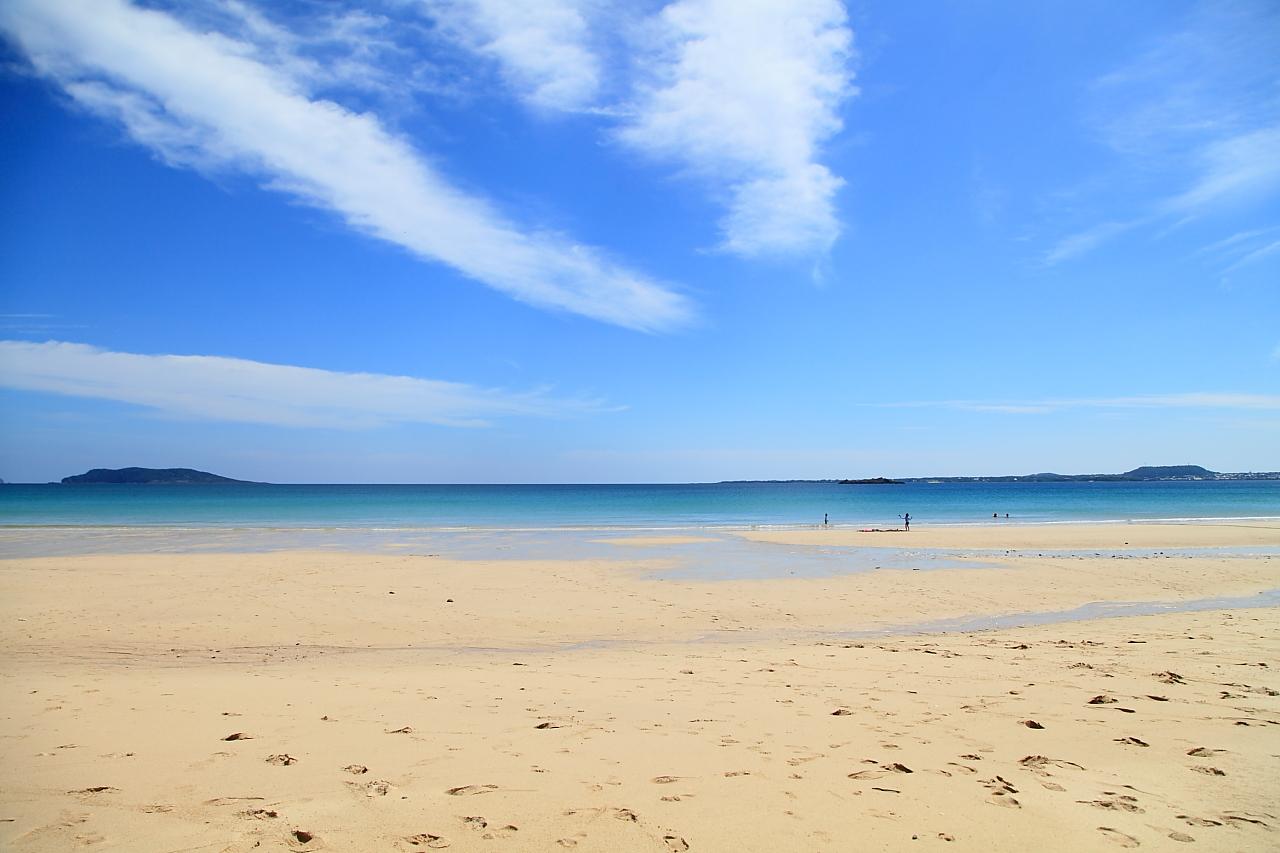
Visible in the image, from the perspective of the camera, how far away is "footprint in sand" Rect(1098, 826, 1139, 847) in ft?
13.9

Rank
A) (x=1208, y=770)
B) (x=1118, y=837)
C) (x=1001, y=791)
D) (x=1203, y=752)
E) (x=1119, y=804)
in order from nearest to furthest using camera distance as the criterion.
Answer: (x=1118, y=837) < (x=1119, y=804) < (x=1001, y=791) < (x=1208, y=770) < (x=1203, y=752)

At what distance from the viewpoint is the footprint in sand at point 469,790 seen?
193 inches

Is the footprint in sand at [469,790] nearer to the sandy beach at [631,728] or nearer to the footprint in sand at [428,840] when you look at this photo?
the sandy beach at [631,728]

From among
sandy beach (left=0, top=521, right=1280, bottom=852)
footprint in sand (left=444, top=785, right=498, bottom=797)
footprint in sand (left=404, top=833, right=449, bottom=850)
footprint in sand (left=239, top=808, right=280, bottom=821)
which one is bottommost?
sandy beach (left=0, top=521, right=1280, bottom=852)

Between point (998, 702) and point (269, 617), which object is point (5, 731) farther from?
point (998, 702)

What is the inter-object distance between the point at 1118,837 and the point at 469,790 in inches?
174

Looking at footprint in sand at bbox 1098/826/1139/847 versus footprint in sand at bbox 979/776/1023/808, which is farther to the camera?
footprint in sand at bbox 979/776/1023/808

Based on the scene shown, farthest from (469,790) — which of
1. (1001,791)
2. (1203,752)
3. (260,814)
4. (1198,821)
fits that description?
(1203,752)

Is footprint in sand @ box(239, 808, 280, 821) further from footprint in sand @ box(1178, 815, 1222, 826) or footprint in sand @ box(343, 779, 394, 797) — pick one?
footprint in sand @ box(1178, 815, 1222, 826)

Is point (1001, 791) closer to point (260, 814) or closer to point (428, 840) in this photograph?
point (428, 840)

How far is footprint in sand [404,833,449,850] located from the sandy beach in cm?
2

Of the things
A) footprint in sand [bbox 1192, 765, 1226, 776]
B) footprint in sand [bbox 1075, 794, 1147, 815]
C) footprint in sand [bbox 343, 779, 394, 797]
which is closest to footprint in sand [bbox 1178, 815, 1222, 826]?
footprint in sand [bbox 1075, 794, 1147, 815]

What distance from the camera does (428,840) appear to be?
4188 mm

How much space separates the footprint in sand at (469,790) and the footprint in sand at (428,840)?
0.64 meters
